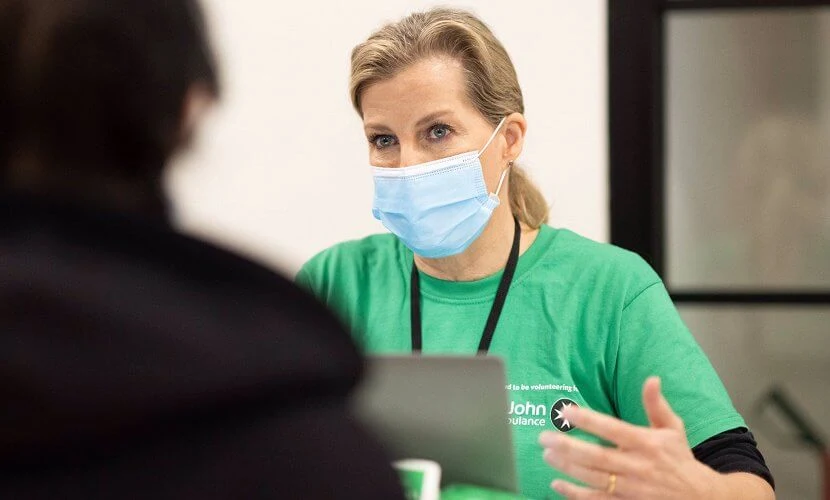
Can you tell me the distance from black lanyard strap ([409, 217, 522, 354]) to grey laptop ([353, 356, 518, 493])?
0.56 m

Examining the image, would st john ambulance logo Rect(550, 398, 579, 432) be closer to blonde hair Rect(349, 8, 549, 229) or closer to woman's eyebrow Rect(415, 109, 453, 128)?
blonde hair Rect(349, 8, 549, 229)

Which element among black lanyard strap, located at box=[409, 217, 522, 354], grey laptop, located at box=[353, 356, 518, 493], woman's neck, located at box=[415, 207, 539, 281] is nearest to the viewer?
grey laptop, located at box=[353, 356, 518, 493]

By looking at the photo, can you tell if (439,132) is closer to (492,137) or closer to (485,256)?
(492,137)

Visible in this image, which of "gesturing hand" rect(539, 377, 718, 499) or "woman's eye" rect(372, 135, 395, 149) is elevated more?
"woman's eye" rect(372, 135, 395, 149)

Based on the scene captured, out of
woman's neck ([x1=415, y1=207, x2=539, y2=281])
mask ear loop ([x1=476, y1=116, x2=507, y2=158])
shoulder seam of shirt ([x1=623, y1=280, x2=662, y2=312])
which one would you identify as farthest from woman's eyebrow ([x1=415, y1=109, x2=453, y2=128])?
shoulder seam of shirt ([x1=623, y1=280, x2=662, y2=312])

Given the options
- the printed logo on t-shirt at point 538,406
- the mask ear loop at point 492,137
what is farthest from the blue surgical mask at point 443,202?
the printed logo on t-shirt at point 538,406

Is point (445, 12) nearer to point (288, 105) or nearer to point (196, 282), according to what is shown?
point (288, 105)

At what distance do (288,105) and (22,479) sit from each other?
243cm

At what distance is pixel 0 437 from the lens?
530 mm

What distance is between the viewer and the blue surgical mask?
5.94 feet

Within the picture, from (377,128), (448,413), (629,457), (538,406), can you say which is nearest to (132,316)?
(448,413)

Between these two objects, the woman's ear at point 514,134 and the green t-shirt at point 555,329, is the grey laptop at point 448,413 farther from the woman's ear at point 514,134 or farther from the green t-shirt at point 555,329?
the woman's ear at point 514,134

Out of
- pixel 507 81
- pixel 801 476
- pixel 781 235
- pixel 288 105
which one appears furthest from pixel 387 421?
pixel 801 476

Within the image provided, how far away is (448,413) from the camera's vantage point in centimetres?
112
